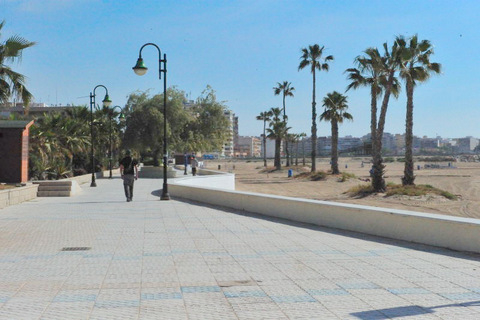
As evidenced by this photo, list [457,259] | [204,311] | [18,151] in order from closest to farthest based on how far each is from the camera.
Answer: [204,311], [457,259], [18,151]

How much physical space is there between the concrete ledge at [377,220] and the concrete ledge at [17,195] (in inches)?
268

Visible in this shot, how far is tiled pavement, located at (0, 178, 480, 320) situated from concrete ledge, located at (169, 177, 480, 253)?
30 centimetres

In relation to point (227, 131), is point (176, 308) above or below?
below

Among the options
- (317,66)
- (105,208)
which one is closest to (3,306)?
(105,208)

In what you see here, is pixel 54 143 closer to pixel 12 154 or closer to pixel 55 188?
pixel 12 154

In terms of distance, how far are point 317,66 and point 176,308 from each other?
47835 mm

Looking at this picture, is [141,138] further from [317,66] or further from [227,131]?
[317,66]

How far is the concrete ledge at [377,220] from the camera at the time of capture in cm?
827

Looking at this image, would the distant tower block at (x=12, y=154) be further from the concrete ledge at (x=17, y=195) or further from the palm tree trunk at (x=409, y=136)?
Result: the palm tree trunk at (x=409, y=136)

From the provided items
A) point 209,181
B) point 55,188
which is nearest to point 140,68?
point 55,188

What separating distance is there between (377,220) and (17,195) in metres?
11.9

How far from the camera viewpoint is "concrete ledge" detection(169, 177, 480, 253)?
8266 millimetres

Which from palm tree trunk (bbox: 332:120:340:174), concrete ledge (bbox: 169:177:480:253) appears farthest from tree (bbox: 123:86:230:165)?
concrete ledge (bbox: 169:177:480:253)

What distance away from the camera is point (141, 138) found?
40469 mm
